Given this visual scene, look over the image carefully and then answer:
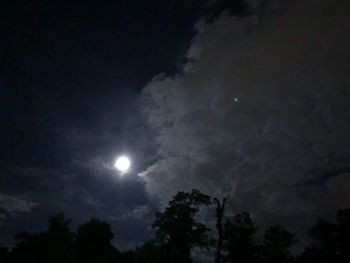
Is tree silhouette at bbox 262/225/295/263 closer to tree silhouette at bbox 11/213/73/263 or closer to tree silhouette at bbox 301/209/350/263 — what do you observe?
tree silhouette at bbox 301/209/350/263

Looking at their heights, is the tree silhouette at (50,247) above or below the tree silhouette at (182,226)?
below

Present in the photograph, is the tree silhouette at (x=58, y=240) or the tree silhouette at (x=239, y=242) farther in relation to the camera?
the tree silhouette at (x=239, y=242)

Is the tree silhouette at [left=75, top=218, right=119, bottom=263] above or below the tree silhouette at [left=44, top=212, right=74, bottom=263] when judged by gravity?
above

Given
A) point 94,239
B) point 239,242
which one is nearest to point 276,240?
point 239,242

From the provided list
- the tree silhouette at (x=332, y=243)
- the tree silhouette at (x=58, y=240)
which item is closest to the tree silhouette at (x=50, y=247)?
the tree silhouette at (x=58, y=240)

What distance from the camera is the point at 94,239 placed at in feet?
204

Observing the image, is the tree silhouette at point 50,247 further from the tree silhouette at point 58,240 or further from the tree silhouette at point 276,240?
the tree silhouette at point 276,240

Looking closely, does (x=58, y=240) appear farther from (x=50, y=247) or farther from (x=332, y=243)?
(x=332, y=243)

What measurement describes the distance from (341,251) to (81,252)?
40.3m

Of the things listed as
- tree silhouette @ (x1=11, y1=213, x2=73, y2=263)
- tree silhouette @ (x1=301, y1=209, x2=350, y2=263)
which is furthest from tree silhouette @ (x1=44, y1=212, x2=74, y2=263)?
tree silhouette @ (x1=301, y1=209, x2=350, y2=263)

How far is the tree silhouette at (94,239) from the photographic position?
200 ft

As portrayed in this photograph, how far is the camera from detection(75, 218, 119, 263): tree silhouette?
60.9 metres

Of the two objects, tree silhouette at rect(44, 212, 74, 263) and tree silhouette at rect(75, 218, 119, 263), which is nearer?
tree silhouette at rect(44, 212, 74, 263)

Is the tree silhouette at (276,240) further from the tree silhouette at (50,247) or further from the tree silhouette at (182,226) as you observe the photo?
the tree silhouette at (50,247)
